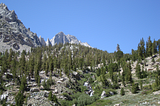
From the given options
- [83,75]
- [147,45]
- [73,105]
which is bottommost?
[73,105]

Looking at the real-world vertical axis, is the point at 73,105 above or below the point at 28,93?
below

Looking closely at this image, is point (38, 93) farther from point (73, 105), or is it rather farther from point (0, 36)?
point (0, 36)

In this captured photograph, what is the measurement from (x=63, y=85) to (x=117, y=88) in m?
26.1

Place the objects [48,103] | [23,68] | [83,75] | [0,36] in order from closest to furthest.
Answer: [48,103]
[23,68]
[83,75]
[0,36]

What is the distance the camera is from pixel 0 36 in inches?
7318

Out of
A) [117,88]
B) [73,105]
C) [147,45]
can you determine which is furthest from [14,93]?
[147,45]

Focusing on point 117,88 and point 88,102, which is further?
point 117,88

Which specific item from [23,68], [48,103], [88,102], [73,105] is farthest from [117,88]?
[23,68]

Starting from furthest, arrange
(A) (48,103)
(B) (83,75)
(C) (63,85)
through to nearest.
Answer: (B) (83,75) < (C) (63,85) < (A) (48,103)

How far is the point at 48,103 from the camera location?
43.2m

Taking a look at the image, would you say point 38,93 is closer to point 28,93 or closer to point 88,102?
point 28,93

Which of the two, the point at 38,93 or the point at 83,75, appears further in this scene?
the point at 83,75

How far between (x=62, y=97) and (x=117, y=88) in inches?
1084

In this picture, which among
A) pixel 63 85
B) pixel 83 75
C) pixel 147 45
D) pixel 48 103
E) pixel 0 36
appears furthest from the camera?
pixel 0 36
